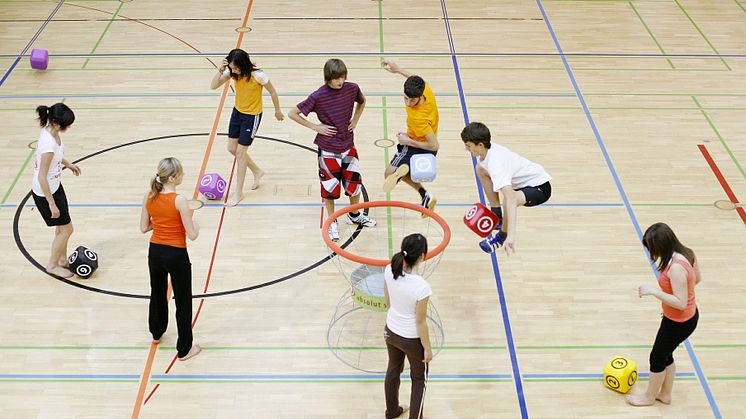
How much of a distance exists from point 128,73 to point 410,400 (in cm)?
698

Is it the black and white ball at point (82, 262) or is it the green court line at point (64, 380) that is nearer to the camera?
the green court line at point (64, 380)

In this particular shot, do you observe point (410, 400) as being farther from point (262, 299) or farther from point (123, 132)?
point (123, 132)

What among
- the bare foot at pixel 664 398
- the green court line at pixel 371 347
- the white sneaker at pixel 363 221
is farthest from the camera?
the white sneaker at pixel 363 221

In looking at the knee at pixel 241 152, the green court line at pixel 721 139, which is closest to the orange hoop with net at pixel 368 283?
the knee at pixel 241 152

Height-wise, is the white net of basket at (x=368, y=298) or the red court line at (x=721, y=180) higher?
the white net of basket at (x=368, y=298)

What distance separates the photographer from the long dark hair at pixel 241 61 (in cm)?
762

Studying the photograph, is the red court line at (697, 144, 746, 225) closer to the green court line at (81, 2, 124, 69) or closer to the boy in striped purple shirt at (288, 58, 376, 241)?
the boy in striped purple shirt at (288, 58, 376, 241)

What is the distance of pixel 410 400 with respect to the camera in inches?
226

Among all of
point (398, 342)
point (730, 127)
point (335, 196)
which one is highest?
point (398, 342)

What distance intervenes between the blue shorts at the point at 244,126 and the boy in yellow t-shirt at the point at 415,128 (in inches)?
56.4

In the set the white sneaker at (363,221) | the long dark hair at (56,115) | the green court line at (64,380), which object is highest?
the long dark hair at (56,115)

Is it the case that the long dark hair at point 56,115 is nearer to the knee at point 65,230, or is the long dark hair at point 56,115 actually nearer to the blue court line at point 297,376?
the knee at point 65,230

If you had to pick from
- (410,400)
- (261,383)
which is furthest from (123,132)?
(410,400)

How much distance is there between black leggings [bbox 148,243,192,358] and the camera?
5.96 m
